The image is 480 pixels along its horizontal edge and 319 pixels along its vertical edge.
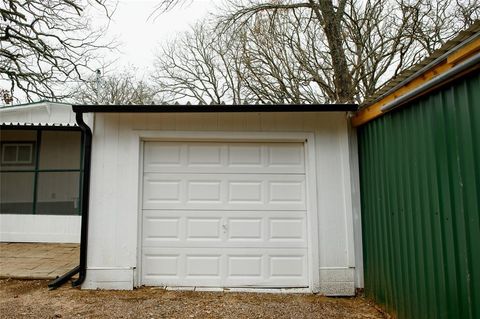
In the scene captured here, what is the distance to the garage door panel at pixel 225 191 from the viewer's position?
4.15 m

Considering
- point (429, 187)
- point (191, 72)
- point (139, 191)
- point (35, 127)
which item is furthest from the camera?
point (191, 72)

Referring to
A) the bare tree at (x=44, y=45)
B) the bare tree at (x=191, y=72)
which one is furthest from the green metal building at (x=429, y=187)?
the bare tree at (x=191, y=72)

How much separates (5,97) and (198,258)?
30.2 feet

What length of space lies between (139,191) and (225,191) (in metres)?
1.24

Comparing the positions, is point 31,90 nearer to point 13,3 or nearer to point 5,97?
point 5,97

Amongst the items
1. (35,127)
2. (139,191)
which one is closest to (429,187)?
(139,191)

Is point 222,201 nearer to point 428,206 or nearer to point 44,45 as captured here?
point 428,206

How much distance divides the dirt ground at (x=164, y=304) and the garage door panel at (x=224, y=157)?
67.9 inches

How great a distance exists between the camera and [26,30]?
8211mm

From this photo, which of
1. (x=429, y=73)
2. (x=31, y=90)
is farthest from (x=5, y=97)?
(x=429, y=73)

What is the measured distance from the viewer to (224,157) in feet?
13.8

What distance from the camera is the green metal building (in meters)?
2.04

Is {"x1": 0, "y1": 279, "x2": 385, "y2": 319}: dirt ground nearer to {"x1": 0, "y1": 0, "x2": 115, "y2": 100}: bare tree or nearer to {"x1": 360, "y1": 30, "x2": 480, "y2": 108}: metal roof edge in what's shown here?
{"x1": 360, "y1": 30, "x2": 480, "y2": 108}: metal roof edge

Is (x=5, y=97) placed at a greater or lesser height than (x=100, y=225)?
greater
